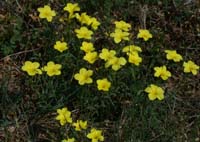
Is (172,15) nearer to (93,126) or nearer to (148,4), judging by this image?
(148,4)

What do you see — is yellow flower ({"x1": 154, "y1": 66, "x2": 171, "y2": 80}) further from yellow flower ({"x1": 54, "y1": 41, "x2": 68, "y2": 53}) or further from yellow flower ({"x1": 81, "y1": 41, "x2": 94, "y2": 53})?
yellow flower ({"x1": 54, "y1": 41, "x2": 68, "y2": 53})

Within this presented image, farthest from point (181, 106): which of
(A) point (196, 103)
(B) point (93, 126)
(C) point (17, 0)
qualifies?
(C) point (17, 0)

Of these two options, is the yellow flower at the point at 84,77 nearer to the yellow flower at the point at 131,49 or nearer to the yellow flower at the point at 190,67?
the yellow flower at the point at 131,49

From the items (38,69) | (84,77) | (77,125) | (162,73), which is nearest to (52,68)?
(38,69)

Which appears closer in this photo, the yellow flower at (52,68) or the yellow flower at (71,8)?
the yellow flower at (52,68)

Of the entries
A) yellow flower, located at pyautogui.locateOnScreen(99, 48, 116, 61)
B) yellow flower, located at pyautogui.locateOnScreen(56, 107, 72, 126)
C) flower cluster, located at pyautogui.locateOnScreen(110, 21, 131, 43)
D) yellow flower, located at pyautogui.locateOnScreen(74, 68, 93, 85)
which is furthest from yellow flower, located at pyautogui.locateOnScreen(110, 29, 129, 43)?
yellow flower, located at pyautogui.locateOnScreen(56, 107, 72, 126)

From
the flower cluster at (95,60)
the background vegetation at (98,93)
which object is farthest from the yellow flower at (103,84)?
the background vegetation at (98,93)

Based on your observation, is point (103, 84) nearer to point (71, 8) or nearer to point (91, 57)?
point (91, 57)
